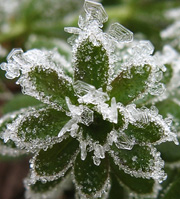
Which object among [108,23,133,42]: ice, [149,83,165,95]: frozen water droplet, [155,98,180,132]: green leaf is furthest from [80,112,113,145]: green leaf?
[155,98,180,132]: green leaf

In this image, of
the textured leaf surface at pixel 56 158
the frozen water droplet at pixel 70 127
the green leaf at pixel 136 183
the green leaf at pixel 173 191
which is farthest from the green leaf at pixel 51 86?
the green leaf at pixel 173 191

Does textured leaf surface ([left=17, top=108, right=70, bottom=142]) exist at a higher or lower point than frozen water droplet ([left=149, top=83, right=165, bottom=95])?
lower

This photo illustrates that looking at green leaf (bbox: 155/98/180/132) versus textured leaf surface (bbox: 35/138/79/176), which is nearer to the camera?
textured leaf surface (bbox: 35/138/79/176)

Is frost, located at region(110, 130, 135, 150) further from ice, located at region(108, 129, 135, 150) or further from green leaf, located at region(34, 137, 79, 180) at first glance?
green leaf, located at region(34, 137, 79, 180)

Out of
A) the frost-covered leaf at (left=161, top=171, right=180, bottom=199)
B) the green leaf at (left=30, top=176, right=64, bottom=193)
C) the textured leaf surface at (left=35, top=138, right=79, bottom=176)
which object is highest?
the textured leaf surface at (left=35, top=138, right=79, bottom=176)

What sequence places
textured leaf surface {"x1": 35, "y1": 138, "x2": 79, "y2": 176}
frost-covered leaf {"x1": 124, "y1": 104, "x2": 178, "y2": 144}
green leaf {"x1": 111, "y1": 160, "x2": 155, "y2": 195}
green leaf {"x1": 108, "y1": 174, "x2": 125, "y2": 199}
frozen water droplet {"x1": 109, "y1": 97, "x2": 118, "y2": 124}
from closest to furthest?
frozen water droplet {"x1": 109, "y1": 97, "x2": 118, "y2": 124} → frost-covered leaf {"x1": 124, "y1": 104, "x2": 178, "y2": 144} → textured leaf surface {"x1": 35, "y1": 138, "x2": 79, "y2": 176} → green leaf {"x1": 111, "y1": 160, "x2": 155, "y2": 195} → green leaf {"x1": 108, "y1": 174, "x2": 125, "y2": 199}

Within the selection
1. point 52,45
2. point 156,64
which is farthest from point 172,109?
point 52,45

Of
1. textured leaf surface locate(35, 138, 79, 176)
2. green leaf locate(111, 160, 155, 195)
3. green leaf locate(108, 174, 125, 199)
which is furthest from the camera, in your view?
green leaf locate(108, 174, 125, 199)
